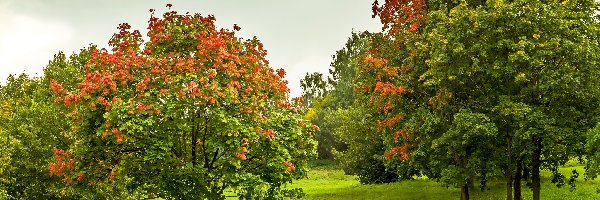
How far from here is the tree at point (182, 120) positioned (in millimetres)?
18219

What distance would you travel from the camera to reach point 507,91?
26.9 m

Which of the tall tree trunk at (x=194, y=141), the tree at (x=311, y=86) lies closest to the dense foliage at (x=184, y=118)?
the tall tree trunk at (x=194, y=141)

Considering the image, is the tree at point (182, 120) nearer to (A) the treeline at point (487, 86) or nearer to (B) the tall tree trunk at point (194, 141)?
(B) the tall tree trunk at point (194, 141)

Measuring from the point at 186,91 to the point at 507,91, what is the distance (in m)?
17.1

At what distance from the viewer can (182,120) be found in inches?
735

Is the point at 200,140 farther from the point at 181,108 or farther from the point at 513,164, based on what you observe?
the point at 513,164

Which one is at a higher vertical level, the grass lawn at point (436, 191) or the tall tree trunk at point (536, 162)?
the tall tree trunk at point (536, 162)

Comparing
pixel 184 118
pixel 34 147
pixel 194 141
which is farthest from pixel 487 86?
pixel 34 147

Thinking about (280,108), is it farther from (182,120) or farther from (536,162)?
(536,162)

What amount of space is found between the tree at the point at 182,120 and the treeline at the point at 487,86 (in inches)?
384

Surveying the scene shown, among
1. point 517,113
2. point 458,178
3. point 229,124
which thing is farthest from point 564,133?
point 229,124

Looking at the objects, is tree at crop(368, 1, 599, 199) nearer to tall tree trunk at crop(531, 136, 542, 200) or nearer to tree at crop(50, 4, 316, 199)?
tall tree trunk at crop(531, 136, 542, 200)

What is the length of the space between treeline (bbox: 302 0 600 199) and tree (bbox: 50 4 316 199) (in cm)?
975

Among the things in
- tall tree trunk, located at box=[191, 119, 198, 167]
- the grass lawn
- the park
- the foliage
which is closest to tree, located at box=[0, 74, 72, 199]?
the park
